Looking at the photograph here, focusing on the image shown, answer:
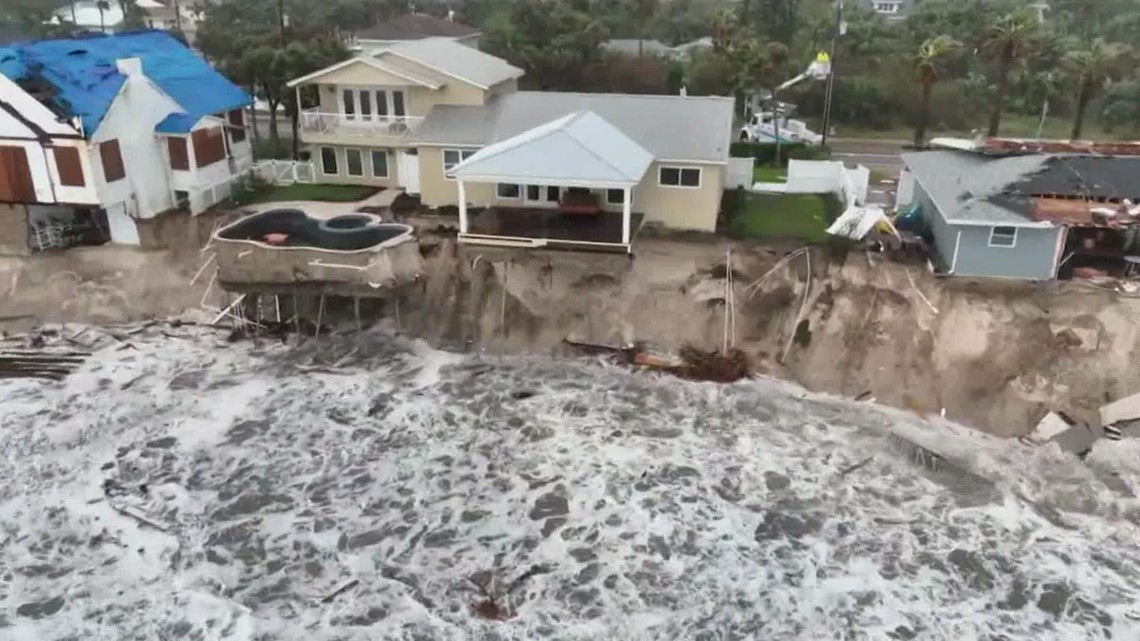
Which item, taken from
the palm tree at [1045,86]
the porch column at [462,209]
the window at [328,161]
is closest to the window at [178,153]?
the window at [328,161]

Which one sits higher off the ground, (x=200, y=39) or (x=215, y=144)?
(x=200, y=39)

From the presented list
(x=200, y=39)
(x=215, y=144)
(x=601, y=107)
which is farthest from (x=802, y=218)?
(x=200, y=39)

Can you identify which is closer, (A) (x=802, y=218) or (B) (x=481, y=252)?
(B) (x=481, y=252)

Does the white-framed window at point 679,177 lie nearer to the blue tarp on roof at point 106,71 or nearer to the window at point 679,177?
the window at point 679,177

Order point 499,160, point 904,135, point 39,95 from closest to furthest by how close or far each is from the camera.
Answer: point 499,160, point 39,95, point 904,135

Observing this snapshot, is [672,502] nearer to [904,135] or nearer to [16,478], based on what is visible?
[16,478]

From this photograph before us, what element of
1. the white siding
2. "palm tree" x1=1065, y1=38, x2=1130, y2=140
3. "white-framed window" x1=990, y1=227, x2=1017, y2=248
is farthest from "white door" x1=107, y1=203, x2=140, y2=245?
"palm tree" x1=1065, y1=38, x2=1130, y2=140

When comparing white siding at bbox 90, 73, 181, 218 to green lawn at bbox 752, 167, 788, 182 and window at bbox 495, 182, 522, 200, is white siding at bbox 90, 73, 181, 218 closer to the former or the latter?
window at bbox 495, 182, 522, 200

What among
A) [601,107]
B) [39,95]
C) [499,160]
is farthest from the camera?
[601,107]
